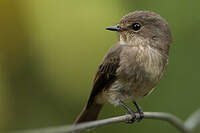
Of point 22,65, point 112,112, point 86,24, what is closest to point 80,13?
point 86,24

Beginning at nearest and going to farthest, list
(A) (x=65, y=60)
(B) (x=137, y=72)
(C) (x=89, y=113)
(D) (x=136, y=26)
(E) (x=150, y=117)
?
(E) (x=150, y=117)
(B) (x=137, y=72)
(D) (x=136, y=26)
(C) (x=89, y=113)
(A) (x=65, y=60)

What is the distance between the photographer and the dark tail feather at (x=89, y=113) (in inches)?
187

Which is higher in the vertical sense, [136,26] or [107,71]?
[136,26]

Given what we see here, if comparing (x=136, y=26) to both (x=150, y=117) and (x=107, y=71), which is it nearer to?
(x=107, y=71)

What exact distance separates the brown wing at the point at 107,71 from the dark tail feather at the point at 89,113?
21cm

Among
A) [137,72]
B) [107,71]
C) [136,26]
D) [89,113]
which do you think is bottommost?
[89,113]

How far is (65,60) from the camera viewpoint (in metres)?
6.41

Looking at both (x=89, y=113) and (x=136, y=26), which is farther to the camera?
(x=89, y=113)

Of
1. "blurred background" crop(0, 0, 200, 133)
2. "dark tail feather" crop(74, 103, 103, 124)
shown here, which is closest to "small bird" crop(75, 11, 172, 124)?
"dark tail feather" crop(74, 103, 103, 124)

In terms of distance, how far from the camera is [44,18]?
6078 millimetres

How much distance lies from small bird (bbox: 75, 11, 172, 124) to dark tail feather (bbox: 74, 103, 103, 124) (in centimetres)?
21

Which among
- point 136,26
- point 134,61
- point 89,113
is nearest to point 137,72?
point 134,61

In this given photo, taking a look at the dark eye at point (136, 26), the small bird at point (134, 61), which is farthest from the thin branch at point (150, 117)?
the dark eye at point (136, 26)

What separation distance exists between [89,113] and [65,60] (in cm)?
176
